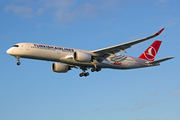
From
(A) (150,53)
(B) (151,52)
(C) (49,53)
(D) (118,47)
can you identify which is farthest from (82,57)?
(B) (151,52)

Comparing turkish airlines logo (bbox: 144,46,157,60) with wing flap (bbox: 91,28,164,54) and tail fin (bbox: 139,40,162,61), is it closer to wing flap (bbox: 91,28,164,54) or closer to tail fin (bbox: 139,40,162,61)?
tail fin (bbox: 139,40,162,61)

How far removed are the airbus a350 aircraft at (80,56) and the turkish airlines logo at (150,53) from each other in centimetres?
295

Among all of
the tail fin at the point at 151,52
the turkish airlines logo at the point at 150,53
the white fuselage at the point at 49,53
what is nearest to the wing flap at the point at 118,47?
the white fuselage at the point at 49,53

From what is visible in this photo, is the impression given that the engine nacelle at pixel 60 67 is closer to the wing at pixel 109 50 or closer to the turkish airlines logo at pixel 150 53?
the wing at pixel 109 50

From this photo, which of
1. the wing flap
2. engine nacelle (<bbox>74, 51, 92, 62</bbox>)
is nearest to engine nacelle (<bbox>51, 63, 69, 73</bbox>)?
engine nacelle (<bbox>74, 51, 92, 62</bbox>)

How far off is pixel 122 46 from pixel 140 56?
12770 millimetres

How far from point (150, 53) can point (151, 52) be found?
0.37 meters

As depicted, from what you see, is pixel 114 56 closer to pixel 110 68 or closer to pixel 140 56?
pixel 110 68

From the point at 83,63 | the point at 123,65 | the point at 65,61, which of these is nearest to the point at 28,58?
the point at 65,61

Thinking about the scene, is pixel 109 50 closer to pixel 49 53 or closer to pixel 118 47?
pixel 118 47

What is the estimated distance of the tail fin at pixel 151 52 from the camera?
4981cm

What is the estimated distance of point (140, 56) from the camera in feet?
164

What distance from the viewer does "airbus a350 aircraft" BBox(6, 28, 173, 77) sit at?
3853cm

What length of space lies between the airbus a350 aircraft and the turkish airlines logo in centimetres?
295
